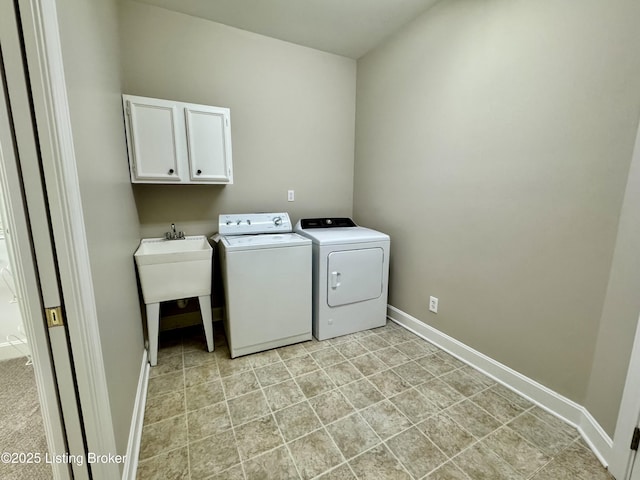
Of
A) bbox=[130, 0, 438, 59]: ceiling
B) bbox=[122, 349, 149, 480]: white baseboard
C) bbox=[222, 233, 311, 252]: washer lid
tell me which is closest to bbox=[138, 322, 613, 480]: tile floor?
bbox=[122, 349, 149, 480]: white baseboard

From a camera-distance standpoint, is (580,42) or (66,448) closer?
(66,448)

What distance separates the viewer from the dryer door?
2.26m

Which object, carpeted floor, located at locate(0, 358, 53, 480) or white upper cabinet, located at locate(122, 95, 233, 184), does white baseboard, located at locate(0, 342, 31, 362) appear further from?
white upper cabinet, located at locate(122, 95, 233, 184)

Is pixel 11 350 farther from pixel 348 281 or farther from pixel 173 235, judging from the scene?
pixel 348 281

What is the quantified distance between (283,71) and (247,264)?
1.91 meters

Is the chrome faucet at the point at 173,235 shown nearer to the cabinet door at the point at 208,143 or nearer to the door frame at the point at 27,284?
the cabinet door at the point at 208,143

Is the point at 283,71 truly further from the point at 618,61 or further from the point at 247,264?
the point at 618,61

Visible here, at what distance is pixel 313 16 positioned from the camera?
221 centimetres

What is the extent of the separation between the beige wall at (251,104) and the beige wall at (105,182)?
502mm

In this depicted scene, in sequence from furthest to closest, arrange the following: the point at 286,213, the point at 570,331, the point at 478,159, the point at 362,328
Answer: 1. the point at 286,213
2. the point at 362,328
3. the point at 478,159
4. the point at 570,331

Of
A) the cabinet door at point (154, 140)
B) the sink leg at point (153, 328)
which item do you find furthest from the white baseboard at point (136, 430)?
the cabinet door at point (154, 140)

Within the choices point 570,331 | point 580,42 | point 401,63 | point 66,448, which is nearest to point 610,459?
point 570,331

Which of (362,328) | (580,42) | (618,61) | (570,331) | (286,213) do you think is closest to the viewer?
(618,61)

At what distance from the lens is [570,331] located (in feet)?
4.85
